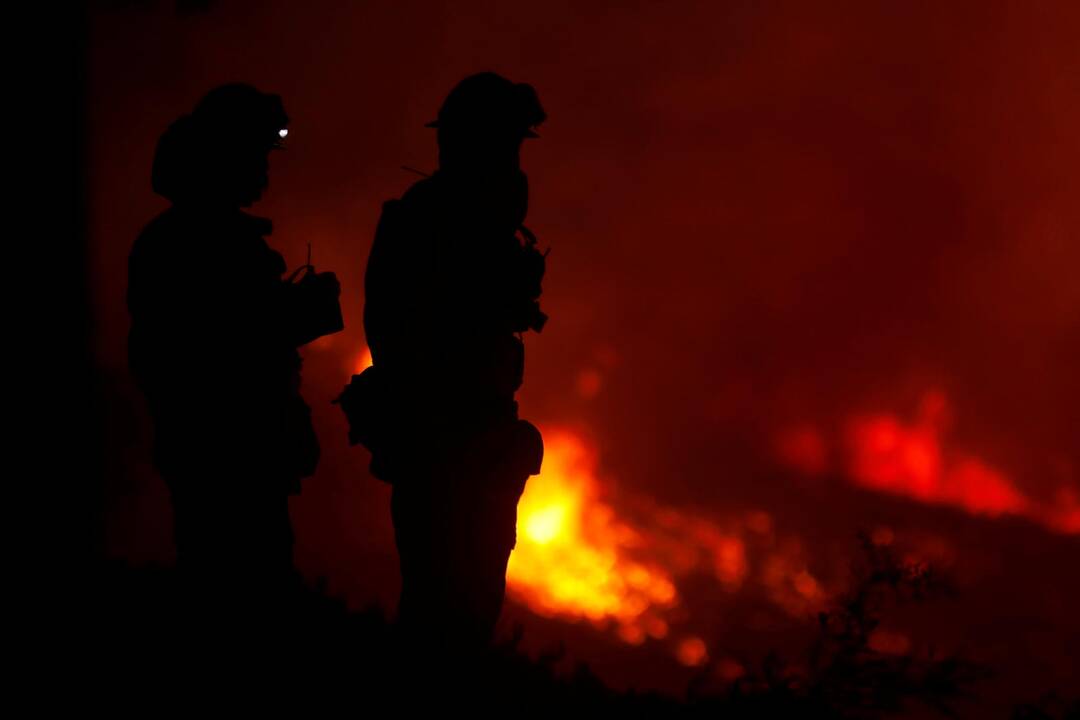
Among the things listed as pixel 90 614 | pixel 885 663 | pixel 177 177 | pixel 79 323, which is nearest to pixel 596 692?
pixel 885 663

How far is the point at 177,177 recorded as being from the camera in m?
4.12

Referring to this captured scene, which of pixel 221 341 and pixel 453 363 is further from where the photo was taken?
pixel 453 363

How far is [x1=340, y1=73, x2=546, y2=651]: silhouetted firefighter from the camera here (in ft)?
13.8

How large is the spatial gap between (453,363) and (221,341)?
90cm

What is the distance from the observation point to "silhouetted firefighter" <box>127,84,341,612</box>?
4.04m

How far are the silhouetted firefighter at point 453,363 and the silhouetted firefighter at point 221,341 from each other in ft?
1.03

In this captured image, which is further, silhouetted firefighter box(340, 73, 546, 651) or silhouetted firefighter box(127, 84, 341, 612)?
silhouetted firefighter box(340, 73, 546, 651)

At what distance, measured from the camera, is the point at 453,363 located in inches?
166

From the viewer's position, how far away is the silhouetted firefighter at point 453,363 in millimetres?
4211

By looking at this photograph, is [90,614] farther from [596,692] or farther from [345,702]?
[596,692]

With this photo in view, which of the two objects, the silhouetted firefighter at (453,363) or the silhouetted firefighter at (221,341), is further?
the silhouetted firefighter at (453,363)

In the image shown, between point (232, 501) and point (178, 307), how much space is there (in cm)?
78

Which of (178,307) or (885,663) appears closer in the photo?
(178,307)

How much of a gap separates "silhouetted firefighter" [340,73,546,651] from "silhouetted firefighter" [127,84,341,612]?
315 mm
